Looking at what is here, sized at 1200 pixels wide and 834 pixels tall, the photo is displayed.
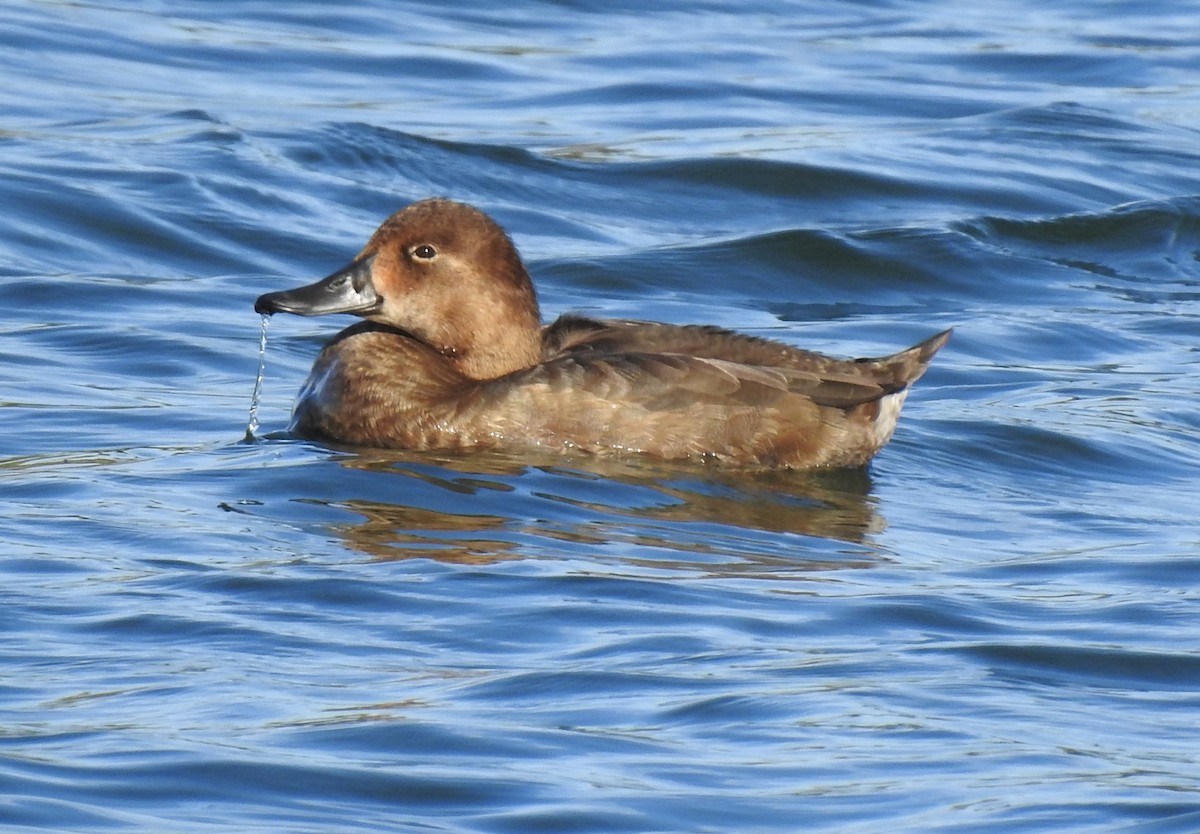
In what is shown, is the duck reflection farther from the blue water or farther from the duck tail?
the duck tail

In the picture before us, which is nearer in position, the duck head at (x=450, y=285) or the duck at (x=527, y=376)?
the duck at (x=527, y=376)

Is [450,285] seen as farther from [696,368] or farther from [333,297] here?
[696,368]

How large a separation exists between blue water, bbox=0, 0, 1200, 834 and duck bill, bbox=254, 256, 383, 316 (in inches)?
20.1

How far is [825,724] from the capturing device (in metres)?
5.27

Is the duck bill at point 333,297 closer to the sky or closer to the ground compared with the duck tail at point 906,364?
closer to the sky

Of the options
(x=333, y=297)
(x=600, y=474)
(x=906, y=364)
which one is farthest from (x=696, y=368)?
(x=333, y=297)

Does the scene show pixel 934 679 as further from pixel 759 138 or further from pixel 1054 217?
pixel 759 138

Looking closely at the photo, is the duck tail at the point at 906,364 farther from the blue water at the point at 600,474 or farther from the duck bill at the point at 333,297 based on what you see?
the duck bill at the point at 333,297

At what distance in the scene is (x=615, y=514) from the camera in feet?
24.5

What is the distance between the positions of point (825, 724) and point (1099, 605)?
1.58 meters

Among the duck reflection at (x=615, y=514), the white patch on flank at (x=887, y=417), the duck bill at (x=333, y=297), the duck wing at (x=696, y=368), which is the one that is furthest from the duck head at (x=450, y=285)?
the white patch on flank at (x=887, y=417)

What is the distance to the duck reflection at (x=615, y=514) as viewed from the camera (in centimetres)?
691

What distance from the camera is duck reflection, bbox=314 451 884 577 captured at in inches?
272

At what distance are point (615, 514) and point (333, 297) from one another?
1.59m
